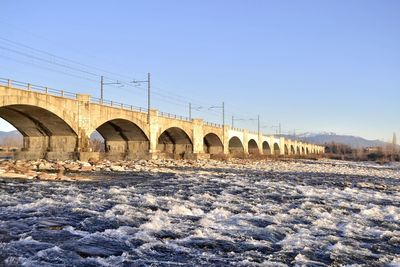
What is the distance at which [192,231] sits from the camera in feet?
29.6

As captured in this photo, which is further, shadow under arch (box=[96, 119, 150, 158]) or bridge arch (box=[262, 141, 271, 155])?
bridge arch (box=[262, 141, 271, 155])

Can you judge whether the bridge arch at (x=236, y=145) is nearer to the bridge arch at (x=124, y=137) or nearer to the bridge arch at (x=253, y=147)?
the bridge arch at (x=253, y=147)

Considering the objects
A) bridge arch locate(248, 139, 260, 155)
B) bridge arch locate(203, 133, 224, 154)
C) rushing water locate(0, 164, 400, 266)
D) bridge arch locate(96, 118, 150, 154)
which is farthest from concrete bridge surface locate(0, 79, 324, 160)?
bridge arch locate(248, 139, 260, 155)

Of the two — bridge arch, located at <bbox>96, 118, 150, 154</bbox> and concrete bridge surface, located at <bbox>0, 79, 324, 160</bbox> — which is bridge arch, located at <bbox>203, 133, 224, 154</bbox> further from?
bridge arch, located at <bbox>96, 118, 150, 154</bbox>

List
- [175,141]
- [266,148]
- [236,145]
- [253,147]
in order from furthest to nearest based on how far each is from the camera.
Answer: [266,148] → [253,147] → [236,145] → [175,141]

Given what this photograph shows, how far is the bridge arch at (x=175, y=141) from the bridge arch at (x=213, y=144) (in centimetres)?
1015

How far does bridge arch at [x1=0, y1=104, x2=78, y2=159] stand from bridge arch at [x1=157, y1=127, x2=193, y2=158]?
23.8m

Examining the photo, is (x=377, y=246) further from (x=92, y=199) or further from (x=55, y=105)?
(x=55, y=105)

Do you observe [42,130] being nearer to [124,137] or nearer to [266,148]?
[124,137]

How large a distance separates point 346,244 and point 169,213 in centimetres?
520

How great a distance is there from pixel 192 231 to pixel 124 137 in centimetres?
4547

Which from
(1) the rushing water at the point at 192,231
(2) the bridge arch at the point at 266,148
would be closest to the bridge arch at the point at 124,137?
(1) the rushing water at the point at 192,231

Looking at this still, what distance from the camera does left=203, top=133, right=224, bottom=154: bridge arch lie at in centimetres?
7762

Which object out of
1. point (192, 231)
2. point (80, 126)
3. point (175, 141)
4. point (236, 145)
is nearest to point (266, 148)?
point (236, 145)
